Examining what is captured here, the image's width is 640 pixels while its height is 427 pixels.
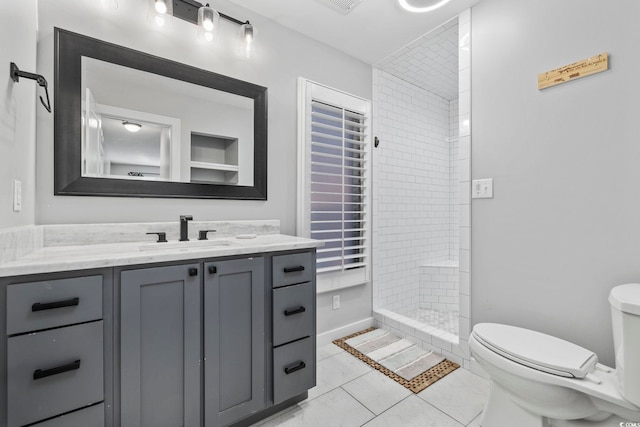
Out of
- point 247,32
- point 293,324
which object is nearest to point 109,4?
point 247,32

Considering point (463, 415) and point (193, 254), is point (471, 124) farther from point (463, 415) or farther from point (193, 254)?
point (193, 254)

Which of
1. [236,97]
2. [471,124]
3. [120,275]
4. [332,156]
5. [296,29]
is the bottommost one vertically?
[120,275]

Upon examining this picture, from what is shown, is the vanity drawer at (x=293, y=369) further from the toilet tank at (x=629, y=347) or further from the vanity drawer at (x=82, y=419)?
the toilet tank at (x=629, y=347)

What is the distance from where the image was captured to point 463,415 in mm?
1583

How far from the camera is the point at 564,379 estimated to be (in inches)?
47.0

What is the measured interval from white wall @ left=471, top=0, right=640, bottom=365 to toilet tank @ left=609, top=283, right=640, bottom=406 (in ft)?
1.38

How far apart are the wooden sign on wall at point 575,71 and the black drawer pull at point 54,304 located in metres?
2.58

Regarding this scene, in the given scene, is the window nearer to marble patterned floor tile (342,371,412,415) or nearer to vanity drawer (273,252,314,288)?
vanity drawer (273,252,314,288)

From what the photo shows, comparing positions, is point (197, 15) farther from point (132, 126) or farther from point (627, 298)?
point (627, 298)

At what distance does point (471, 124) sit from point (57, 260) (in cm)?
245

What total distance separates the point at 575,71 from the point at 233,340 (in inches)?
92.7

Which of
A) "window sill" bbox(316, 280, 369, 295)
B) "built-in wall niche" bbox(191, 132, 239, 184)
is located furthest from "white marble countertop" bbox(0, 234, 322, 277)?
"window sill" bbox(316, 280, 369, 295)

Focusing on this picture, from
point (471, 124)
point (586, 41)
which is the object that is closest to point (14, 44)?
point (471, 124)

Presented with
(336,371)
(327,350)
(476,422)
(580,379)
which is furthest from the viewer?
(327,350)
